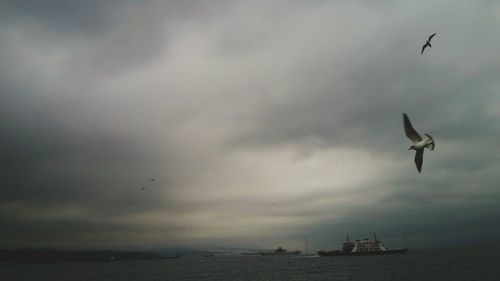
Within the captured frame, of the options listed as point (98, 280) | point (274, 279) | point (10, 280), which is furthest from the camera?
point (10, 280)

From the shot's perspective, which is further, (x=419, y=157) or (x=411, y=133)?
(x=411, y=133)

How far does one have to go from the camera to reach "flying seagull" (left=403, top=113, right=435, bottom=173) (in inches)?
861

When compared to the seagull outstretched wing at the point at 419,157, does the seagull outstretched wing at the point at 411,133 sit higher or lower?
higher

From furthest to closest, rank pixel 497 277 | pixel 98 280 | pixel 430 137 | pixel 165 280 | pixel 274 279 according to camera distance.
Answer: pixel 98 280, pixel 165 280, pixel 274 279, pixel 497 277, pixel 430 137

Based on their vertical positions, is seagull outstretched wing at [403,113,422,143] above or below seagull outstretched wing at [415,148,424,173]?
above

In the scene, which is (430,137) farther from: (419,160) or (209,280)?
(209,280)

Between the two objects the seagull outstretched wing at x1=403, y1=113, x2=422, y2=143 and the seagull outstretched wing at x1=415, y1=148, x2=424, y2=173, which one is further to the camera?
the seagull outstretched wing at x1=403, y1=113, x2=422, y2=143

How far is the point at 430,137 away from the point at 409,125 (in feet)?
4.00

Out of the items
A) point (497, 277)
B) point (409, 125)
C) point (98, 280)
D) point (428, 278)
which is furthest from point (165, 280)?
point (409, 125)

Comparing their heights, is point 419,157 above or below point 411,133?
below

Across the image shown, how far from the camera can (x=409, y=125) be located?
73.9ft

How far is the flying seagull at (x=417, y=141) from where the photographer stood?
2187cm

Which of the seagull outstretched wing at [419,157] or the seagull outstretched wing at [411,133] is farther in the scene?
the seagull outstretched wing at [411,133]

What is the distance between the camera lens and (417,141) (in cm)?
2272
